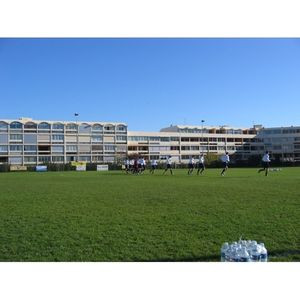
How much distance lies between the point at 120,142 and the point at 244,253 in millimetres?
71633

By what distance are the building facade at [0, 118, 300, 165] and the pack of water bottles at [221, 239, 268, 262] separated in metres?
61.5

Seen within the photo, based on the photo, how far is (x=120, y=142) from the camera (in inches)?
2985

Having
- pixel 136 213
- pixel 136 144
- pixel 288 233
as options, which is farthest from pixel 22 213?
pixel 136 144

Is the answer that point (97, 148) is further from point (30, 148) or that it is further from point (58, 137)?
point (30, 148)

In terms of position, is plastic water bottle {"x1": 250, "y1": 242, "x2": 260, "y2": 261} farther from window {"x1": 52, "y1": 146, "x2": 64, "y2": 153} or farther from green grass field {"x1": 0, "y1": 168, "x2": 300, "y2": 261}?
window {"x1": 52, "y1": 146, "x2": 64, "y2": 153}

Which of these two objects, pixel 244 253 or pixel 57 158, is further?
pixel 57 158

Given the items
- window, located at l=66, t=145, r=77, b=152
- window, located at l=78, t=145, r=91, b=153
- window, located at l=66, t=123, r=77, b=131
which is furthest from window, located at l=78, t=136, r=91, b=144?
window, located at l=66, t=123, r=77, b=131

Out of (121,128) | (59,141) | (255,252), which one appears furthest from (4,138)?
(255,252)

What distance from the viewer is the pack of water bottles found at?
450 cm

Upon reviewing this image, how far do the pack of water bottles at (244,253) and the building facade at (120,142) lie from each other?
61498 millimetres

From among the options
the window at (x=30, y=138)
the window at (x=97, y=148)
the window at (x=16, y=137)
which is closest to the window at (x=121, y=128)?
the window at (x=97, y=148)

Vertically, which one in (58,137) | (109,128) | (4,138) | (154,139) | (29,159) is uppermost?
(109,128)

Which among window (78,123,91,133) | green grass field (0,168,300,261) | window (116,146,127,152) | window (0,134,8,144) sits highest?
window (78,123,91,133)
